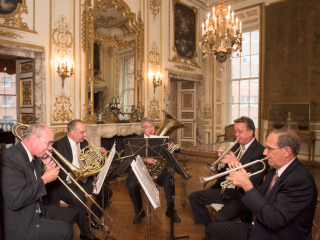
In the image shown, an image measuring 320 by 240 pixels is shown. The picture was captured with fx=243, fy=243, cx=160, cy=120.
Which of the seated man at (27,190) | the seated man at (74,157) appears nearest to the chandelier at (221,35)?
the seated man at (74,157)

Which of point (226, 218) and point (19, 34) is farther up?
point (19, 34)

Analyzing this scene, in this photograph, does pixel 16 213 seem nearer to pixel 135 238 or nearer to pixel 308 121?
pixel 135 238

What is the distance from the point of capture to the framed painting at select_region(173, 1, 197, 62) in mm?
7773

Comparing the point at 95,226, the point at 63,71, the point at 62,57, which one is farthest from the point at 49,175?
the point at 62,57

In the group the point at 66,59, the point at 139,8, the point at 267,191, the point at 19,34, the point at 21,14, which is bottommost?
the point at 267,191

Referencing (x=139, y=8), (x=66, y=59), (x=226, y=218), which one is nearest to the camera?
(x=226, y=218)

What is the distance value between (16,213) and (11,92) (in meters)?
6.46

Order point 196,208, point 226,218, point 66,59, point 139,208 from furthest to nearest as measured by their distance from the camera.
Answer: point 66,59
point 139,208
point 196,208
point 226,218

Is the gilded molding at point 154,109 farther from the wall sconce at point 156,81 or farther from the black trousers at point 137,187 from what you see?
the black trousers at point 137,187

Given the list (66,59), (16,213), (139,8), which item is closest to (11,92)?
(66,59)

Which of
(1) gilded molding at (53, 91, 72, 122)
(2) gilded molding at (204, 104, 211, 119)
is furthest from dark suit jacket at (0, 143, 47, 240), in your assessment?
(2) gilded molding at (204, 104, 211, 119)

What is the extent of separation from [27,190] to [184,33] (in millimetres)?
7223

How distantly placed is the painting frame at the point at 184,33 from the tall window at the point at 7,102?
501 centimetres

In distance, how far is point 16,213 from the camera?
1980 mm
